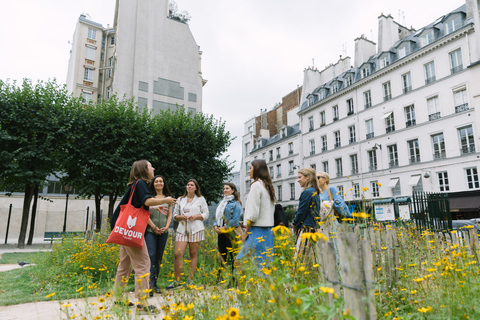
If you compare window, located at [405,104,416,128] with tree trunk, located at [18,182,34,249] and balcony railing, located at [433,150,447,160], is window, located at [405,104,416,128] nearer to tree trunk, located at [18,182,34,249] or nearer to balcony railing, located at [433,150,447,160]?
balcony railing, located at [433,150,447,160]

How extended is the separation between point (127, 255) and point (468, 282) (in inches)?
158

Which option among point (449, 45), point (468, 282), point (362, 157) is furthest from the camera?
point (362, 157)

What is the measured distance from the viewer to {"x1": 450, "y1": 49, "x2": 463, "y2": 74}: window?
23.9 meters

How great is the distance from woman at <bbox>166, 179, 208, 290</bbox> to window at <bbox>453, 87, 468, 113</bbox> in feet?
83.5

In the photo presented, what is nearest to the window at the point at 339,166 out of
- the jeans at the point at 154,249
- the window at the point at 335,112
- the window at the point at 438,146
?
the window at the point at 335,112

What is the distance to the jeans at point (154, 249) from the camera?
5004 millimetres

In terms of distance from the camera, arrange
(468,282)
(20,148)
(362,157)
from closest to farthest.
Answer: (468,282) → (20,148) → (362,157)

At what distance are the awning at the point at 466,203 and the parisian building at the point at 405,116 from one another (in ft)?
0.22

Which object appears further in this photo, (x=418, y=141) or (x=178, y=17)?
(x=178, y=17)

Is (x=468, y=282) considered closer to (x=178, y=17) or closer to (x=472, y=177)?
(x=472, y=177)

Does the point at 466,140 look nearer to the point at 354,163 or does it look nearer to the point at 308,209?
the point at 354,163

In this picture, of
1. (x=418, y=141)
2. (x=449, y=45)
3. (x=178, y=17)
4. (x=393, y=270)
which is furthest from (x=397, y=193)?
(x=178, y=17)

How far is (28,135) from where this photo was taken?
17.3 metres

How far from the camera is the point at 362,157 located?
30.9 meters
